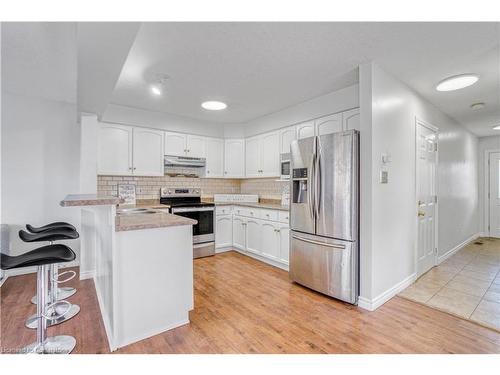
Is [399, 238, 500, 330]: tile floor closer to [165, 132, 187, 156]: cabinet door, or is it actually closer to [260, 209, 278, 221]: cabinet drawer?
[260, 209, 278, 221]: cabinet drawer

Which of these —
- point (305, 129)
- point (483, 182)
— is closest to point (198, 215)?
point (305, 129)

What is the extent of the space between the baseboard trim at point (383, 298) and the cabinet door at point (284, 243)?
3.71 ft

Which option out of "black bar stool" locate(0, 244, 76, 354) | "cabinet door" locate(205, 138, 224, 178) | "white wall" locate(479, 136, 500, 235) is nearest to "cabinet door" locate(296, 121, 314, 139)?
"cabinet door" locate(205, 138, 224, 178)

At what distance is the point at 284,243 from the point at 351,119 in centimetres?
182

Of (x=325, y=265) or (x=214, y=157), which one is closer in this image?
(x=325, y=265)

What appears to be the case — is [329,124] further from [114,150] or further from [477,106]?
[114,150]

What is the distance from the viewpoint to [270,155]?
4238 mm

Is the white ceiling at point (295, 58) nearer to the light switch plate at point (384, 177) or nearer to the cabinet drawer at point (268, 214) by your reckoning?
the light switch plate at point (384, 177)

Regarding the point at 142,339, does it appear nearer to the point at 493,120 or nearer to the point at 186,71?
the point at 186,71

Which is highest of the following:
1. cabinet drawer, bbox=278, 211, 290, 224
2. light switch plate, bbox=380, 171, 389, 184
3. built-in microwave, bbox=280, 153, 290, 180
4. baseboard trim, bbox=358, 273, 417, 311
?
built-in microwave, bbox=280, 153, 290, 180

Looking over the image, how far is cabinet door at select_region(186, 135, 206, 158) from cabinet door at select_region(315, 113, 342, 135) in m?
2.13

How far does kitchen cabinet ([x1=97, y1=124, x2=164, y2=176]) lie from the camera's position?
3.66m

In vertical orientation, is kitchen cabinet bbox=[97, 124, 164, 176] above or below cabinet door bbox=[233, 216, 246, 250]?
above

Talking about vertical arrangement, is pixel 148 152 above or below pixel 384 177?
above
